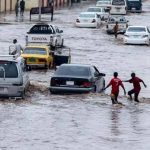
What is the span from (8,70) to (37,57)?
11275mm

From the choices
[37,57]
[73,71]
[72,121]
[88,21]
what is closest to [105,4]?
[88,21]

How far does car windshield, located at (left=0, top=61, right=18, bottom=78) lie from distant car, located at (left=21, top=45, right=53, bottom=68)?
10.6 m

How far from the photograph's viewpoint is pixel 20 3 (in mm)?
73125

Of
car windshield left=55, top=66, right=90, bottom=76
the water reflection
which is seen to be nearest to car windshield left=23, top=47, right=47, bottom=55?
car windshield left=55, top=66, right=90, bottom=76

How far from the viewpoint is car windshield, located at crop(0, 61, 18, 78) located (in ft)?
86.4

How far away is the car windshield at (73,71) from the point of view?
28.6 metres

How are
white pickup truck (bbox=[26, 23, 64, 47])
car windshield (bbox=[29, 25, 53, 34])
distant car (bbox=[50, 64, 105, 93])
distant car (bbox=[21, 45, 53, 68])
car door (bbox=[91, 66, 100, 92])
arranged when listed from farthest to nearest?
car windshield (bbox=[29, 25, 53, 34]) → white pickup truck (bbox=[26, 23, 64, 47]) → distant car (bbox=[21, 45, 53, 68]) → car door (bbox=[91, 66, 100, 92]) → distant car (bbox=[50, 64, 105, 93])

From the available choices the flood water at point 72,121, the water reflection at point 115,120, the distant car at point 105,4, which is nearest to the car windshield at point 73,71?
the flood water at point 72,121

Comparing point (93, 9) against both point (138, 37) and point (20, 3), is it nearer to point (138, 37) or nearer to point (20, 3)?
point (20, 3)

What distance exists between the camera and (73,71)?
2881cm

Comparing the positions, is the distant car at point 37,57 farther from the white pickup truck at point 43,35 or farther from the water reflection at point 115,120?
the water reflection at point 115,120

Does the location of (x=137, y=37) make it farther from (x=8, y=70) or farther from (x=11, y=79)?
(x=11, y=79)

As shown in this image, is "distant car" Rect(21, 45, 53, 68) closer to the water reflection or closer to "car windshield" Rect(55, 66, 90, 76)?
→ "car windshield" Rect(55, 66, 90, 76)

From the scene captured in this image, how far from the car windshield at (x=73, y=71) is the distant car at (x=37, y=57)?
8.36 meters
